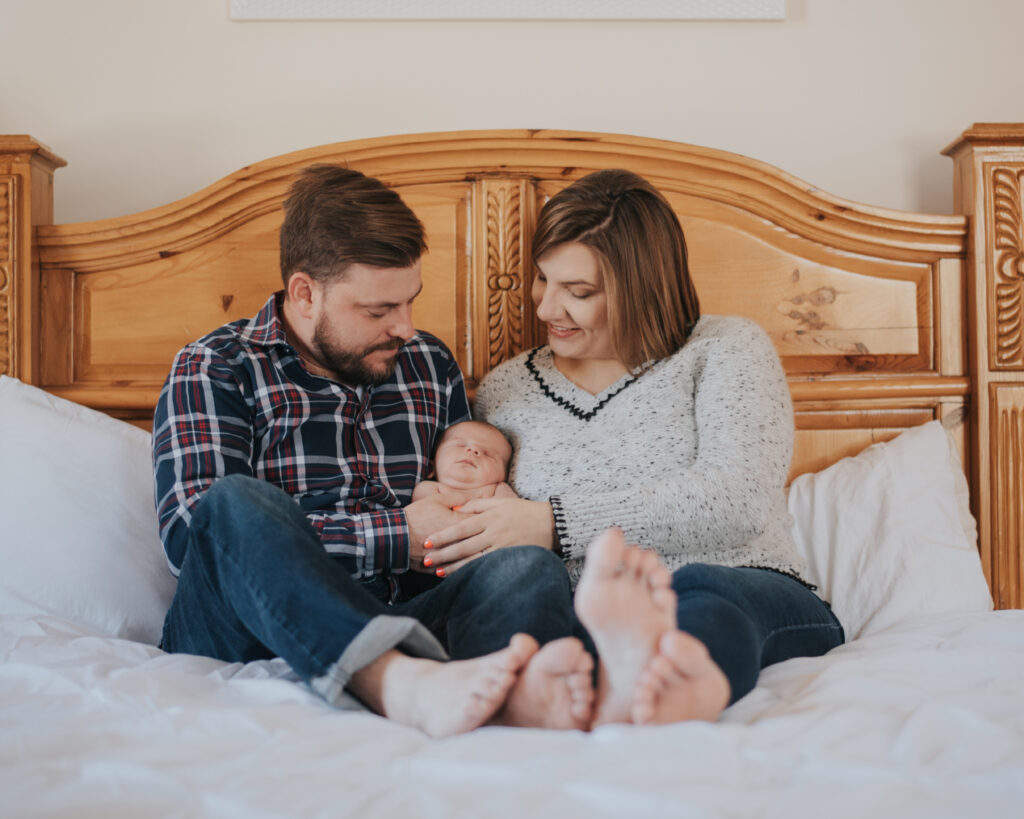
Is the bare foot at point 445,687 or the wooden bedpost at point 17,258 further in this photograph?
the wooden bedpost at point 17,258

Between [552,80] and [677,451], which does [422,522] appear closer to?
[677,451]

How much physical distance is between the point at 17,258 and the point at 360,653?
1.36 meters

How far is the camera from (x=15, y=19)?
1908 mm

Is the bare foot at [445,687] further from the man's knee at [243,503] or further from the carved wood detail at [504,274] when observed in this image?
the carved wood detail at [504,274]

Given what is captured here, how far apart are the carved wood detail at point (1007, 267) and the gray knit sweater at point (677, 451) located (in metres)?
0.67

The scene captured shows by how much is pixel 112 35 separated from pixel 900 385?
1.88 metres

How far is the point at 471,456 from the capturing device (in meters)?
1.44

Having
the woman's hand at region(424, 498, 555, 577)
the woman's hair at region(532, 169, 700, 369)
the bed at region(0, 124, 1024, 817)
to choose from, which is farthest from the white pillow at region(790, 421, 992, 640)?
the woman's hand at region(424, 498, 555, 577)

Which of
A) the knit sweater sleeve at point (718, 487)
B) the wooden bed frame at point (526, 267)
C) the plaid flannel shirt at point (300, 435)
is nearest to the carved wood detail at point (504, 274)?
the wooden bed frame at point (526, 267)

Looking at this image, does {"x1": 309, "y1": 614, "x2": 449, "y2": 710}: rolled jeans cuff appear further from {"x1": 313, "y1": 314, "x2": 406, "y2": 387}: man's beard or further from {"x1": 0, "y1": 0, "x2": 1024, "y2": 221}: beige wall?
{"x1": 0, "y1": 0, "x2": 1024, "y2": 221}: beige wall

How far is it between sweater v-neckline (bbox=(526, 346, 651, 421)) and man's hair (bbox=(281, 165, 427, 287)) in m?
0.33

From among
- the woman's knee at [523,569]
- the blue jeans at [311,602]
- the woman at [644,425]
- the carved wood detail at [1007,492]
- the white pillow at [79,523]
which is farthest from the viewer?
the carved wood detail at [1007,492]

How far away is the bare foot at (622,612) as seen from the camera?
77 centimetres

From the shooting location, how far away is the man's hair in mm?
1358
